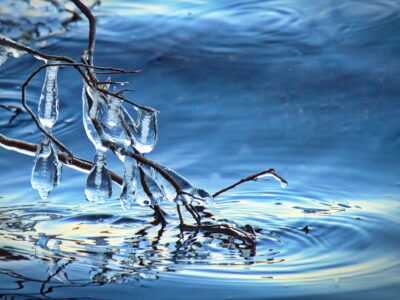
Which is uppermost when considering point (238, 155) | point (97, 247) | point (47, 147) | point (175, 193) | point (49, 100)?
point (238, 155)

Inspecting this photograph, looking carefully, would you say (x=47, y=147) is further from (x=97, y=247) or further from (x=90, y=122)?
(x=97, y=247)

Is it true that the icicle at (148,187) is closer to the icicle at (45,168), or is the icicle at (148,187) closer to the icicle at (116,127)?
the icicle at (116,127)

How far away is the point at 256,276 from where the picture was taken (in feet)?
6.46

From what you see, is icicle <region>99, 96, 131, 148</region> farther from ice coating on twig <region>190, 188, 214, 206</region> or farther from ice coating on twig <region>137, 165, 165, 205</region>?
ice coating on twig <region>190, 188, 214, 206</region>

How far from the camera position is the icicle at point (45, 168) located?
2123 mm

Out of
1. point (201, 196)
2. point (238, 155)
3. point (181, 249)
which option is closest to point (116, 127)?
point (201, 196)

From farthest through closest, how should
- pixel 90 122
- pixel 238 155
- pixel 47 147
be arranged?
pixel 238 155 → pixel 47 147 → pixel 90 122

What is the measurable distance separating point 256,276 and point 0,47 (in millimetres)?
1012

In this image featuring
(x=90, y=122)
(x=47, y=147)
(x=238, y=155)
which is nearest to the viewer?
(x=90, y=122)

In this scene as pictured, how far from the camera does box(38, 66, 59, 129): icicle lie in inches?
83.0

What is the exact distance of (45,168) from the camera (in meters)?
2.13

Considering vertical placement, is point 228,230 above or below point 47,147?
below

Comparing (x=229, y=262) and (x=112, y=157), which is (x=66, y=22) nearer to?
(x=112, y=157)

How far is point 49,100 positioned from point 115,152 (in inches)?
10.2
